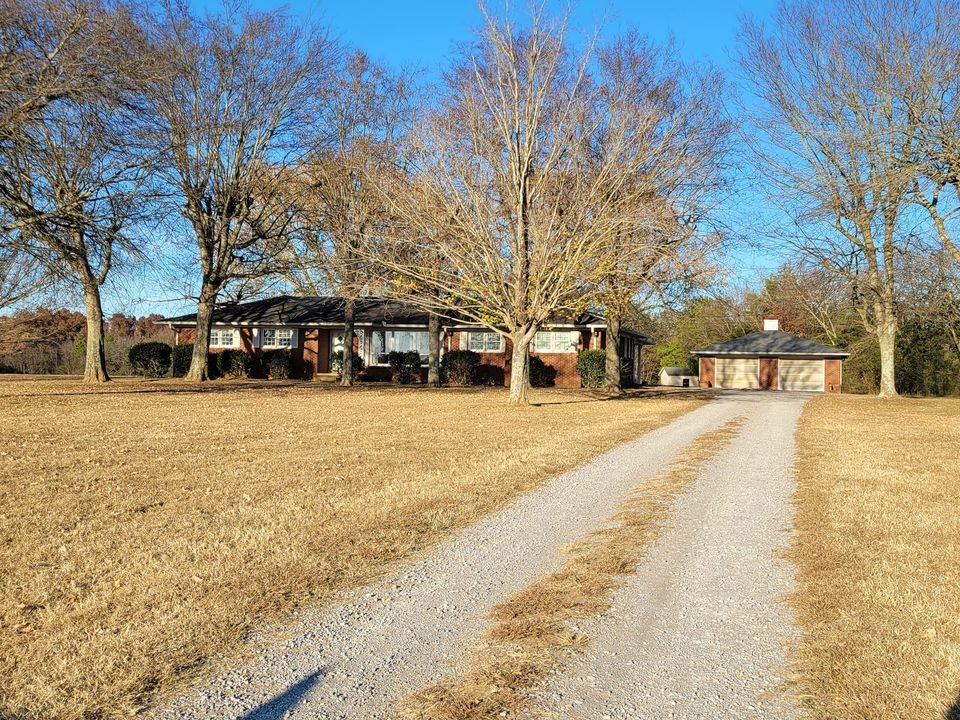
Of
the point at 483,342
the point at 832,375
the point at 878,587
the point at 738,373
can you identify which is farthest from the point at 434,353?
the point at 878,587

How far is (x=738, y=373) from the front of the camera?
46.4 metres

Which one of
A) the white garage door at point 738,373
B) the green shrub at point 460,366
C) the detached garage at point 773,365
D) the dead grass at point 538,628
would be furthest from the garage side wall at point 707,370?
the dead grass at point 538,628

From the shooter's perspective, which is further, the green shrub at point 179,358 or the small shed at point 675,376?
the small shed at point 675,376

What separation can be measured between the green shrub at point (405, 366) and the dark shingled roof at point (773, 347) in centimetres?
1775

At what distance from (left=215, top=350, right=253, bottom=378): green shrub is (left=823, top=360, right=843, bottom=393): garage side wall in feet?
99.4

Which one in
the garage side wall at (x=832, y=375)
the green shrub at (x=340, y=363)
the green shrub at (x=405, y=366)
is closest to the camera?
the green shrub at (x=405, y=366)

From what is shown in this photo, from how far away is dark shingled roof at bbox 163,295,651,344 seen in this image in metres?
38.1

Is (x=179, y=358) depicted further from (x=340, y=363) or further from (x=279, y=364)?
(x=340, y=363)

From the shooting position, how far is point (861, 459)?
39.5 ft

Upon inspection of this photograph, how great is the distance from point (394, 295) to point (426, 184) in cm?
353

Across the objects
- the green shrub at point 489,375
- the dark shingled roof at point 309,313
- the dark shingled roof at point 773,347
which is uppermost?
the dark shingled roof at point 309,313

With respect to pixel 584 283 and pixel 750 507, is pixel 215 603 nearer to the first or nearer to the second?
pixel 750 507

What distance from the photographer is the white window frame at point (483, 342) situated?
36.9 m

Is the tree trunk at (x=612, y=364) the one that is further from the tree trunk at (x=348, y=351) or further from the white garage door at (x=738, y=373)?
the white garage door at (x=738, y=373)
